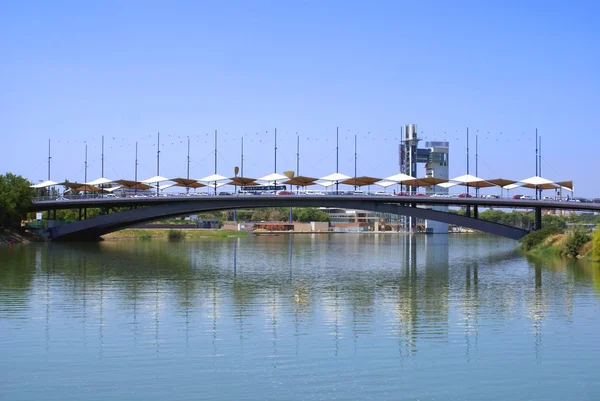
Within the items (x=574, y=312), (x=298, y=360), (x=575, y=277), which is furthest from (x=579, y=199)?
(x=298, y=360)

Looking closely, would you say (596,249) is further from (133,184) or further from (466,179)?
(133,184)

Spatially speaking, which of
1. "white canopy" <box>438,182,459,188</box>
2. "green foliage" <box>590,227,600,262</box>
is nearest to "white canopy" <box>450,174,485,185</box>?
"white canopy" <box>438,182,459,188</box>

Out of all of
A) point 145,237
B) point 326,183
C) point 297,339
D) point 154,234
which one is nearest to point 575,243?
point 326,183

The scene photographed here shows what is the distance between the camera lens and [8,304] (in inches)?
1145

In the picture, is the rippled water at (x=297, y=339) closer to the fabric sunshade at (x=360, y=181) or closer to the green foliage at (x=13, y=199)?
the green foliage at (x=13, y=199)

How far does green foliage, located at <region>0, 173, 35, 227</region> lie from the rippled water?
4491 centimetres

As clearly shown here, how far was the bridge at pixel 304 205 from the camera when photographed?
81.8m

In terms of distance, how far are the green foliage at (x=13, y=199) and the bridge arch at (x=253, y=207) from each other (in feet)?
20.8

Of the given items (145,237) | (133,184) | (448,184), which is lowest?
(145,237)

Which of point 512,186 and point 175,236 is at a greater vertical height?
point 512,186

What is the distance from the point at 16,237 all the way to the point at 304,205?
33.7 metres

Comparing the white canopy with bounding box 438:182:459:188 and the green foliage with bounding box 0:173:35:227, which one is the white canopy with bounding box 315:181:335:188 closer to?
the white canopy with bounding box 438:182:459:188

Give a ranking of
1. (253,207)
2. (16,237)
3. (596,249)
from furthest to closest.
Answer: (253,207) < (16,237) < (596,249)

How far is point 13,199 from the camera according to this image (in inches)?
3359
